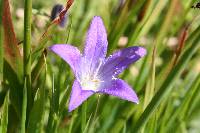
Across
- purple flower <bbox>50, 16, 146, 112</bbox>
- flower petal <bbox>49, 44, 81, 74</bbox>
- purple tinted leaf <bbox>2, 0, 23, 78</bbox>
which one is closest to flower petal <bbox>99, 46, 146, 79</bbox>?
purple flower <bbox>50, 16, 146, 112</bbox>

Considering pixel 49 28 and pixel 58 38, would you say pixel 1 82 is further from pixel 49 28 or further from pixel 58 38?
pixel 58 38

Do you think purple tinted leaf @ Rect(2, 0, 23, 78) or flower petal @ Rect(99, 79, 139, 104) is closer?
flower petal @ Rect(99, 79, 139, 104)

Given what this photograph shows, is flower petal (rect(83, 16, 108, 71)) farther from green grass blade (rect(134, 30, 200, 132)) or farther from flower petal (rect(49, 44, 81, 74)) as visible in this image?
green grass blade (rect(134, 30, 200, 132))

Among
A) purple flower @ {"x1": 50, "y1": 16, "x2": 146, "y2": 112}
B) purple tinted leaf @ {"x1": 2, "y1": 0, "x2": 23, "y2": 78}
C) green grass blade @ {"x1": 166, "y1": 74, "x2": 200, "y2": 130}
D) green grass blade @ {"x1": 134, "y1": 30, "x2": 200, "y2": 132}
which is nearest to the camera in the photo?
green grass blade @ {"x1": 134, "y1": 30, "x2": 200, "y2": 132}

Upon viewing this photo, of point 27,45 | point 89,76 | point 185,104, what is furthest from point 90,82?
point 185,104

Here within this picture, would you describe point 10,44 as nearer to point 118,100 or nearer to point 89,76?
point 89,76

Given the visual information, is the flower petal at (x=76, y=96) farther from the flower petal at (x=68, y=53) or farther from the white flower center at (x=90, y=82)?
the white flower center at (x=90, y=82)

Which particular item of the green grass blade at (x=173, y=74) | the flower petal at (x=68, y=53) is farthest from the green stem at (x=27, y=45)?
the green grass blade at (x=173, y=74)

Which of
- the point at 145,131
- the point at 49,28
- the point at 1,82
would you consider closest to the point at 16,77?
the point at 1,82
